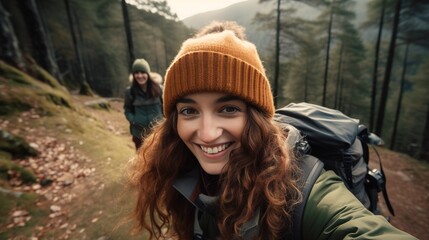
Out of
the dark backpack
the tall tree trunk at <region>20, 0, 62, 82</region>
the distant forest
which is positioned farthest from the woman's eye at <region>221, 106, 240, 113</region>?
the tall tree trunk at <region>20, 0, 62, 82</region>

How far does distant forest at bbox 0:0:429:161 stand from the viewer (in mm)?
12169

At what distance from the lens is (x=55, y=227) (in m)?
3.62

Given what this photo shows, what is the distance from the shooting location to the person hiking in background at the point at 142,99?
539 centimetres

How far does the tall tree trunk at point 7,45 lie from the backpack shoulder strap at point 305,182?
10718mm

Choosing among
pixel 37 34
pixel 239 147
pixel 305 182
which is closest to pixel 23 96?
pixel 37 34

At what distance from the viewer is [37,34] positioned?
11188mm

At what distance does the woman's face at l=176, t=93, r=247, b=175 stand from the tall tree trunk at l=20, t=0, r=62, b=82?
42.9 ft

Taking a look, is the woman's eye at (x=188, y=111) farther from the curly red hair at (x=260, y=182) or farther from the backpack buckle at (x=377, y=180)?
the backpack buckle at (x=377, y=180)

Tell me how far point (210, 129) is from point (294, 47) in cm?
1628

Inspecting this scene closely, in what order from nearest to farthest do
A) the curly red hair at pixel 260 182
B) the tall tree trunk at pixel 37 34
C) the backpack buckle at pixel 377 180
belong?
the curly red hair at pixel 260 182, the backpack buckle at pixel 377 180, the tall tree trunk at pixel 37 34

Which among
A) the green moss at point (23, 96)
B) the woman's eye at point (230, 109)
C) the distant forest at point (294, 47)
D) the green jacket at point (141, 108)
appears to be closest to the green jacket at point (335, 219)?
the woman's eye at point (230, 109)

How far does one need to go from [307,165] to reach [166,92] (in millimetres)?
1183

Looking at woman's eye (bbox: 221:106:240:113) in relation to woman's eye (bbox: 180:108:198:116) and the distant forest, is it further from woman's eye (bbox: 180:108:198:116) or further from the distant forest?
the distant forest

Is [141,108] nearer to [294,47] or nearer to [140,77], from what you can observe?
[140,77]
